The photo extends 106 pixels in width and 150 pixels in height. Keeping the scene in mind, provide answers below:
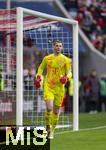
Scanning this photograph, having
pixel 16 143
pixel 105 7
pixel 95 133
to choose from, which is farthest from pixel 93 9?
pixel 16 143

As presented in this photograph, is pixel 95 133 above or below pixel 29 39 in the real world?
below

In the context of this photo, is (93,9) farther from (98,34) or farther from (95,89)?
(95,89)

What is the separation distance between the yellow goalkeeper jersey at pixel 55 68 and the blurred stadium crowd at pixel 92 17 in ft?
55.0

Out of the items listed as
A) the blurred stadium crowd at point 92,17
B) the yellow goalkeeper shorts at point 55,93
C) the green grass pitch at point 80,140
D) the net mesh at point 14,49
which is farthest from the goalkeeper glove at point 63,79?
the blurred stadium crowd at point 92,17

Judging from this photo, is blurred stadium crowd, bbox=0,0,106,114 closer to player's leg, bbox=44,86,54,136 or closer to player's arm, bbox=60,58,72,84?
player's arm, bbox=60,58,72,84

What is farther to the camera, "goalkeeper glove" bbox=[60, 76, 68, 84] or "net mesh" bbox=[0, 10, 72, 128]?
"net mesh" bbox=[0, 10, 72, 128]

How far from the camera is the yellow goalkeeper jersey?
626 inches

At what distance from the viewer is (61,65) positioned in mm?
15969

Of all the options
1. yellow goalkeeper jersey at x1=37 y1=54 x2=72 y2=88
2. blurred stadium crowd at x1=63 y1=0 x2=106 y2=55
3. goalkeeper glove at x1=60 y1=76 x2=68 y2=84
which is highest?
blurred stadium crowd at x1=63 y1=0 x2=106 y2=55

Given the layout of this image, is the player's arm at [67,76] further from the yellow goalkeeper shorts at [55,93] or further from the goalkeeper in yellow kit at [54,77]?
the yellow goalkeeper shorts at [55,93]

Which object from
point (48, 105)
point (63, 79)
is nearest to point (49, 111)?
point (48, 105)

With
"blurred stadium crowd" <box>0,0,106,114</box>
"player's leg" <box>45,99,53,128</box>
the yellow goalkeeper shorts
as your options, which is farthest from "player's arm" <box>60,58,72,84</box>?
"blurred stadium crowd" <box>0,0,106,114</box>

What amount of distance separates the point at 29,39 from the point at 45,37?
106 cm

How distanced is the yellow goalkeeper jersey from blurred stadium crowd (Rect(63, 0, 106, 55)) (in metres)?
16.8
